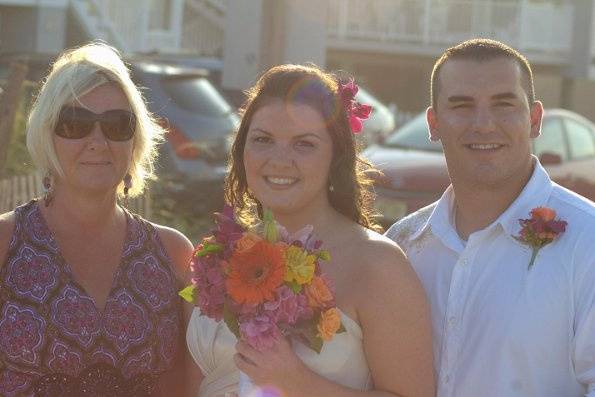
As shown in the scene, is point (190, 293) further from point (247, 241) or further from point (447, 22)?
point (447, 22)

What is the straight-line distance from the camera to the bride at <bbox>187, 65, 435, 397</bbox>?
11.8 ft

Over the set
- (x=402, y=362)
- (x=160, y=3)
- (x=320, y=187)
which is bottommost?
(x=402, y=362)

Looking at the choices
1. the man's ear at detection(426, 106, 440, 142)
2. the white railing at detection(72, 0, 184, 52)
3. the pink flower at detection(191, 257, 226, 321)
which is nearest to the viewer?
the pink flower at detection(191, 257, 226, 321)

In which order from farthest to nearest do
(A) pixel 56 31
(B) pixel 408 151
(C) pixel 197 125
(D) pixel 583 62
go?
(D) pixel 583 62 → (A) pixel 56 31 → (B) pixel 408 151 → (C) pixel 197 125

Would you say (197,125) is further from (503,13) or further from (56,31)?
(503,13)

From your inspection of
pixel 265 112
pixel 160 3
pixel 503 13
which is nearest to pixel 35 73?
pixel 265 112

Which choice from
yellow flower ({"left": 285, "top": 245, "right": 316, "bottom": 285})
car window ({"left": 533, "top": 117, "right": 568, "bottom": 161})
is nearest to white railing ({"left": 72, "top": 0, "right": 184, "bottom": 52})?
car window ({"left": 533, "top": 117, "right": 568, "bottom": 161})

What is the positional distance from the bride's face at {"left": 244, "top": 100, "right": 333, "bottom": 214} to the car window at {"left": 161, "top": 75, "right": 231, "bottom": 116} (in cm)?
827

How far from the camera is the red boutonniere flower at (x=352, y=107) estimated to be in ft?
13.0

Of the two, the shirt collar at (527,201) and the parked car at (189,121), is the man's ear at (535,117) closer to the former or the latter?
the shirt collar at (527,201)

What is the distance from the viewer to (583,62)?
102 feet

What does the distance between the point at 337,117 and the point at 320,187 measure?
0.24m

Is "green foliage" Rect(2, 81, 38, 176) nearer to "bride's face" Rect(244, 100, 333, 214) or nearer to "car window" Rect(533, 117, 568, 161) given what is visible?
"bride's face" Rect(244, 100, 333, 214)

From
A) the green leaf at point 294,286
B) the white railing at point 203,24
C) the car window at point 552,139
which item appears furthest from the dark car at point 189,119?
the white railing at point 203,24
